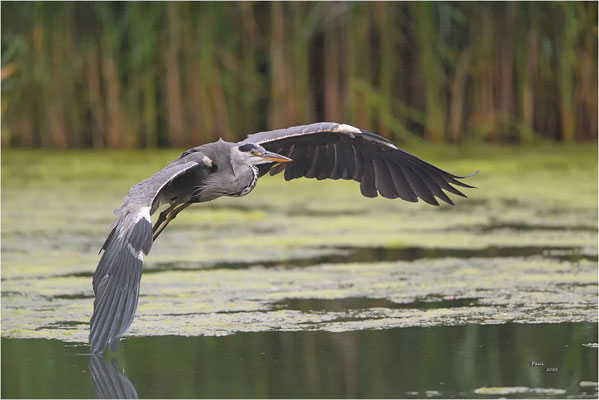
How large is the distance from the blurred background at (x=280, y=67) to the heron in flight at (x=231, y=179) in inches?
186

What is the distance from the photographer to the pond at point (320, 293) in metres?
3.88

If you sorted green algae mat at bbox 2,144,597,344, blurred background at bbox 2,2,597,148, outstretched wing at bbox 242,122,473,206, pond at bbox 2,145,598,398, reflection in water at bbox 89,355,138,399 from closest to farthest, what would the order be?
1. reflection in water at bbox 89,355,138,399
2. pond at bbox 2,145,598,398
3. green algae mat at bbox 2,144,597,344
4. outstretched wing at bbox 242,122,473,206
5. blurred background at bbox 2,2,597,148

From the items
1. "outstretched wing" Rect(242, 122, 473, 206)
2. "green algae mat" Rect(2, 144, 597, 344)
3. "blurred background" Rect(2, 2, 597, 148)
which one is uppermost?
"blurred background" Rect(2, 2, 597, 148)

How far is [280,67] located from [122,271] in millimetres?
6922

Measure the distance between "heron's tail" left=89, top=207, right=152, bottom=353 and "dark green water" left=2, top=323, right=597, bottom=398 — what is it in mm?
188

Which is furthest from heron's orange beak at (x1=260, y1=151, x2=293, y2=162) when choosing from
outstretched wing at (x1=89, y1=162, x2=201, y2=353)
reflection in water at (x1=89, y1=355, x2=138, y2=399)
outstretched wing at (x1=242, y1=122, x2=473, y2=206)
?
reflection in water at (x1=89, y1=355, x2=138, y2=399)

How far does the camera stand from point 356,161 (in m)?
5.57

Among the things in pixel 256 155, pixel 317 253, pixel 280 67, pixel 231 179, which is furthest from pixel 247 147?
pixel 280 67

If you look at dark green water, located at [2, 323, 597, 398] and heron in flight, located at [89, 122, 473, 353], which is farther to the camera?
heron in flight, located at [89, 122, 473, 353]

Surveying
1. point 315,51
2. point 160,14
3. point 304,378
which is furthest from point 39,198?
point 304,378

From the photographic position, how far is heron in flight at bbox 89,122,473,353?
153 inches

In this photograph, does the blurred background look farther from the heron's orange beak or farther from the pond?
the heron's orange beak

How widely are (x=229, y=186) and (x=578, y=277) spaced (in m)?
1.83

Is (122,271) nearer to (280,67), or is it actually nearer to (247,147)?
(247,147)
